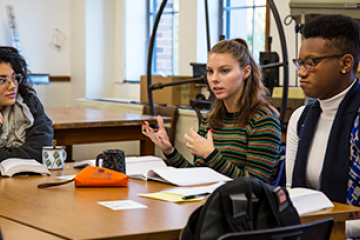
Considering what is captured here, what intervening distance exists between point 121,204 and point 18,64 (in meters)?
1.16

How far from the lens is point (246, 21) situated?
5113 mm

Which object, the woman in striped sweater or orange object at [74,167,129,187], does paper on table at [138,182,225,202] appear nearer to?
orange object at [74,167,129,187]

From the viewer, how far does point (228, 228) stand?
1007 mm

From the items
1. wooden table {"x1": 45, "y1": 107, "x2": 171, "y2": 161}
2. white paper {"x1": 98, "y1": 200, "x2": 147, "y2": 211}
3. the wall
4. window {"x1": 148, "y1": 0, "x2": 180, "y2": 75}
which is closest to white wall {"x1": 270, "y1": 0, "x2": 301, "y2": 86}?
wooden table {"x1": 45, "y1": 107, "x2": 171, "y2": 161}

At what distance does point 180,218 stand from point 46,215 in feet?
1.11

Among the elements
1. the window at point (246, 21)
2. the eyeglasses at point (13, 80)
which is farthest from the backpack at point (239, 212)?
the window at point (246, 21)

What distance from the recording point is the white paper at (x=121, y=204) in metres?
1.32

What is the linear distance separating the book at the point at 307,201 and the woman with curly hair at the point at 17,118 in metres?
1.22

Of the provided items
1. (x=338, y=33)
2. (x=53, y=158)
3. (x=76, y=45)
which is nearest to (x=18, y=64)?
(x=53, y=158)

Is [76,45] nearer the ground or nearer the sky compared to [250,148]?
nearer the sky

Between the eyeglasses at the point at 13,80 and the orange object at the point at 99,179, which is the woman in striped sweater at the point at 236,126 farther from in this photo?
the eyeglasses at the point at 13,80

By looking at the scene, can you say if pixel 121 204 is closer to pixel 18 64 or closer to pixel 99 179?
pixel 99 179

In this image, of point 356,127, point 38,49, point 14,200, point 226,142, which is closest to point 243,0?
point 38,49

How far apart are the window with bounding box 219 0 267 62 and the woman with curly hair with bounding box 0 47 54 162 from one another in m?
2.98
